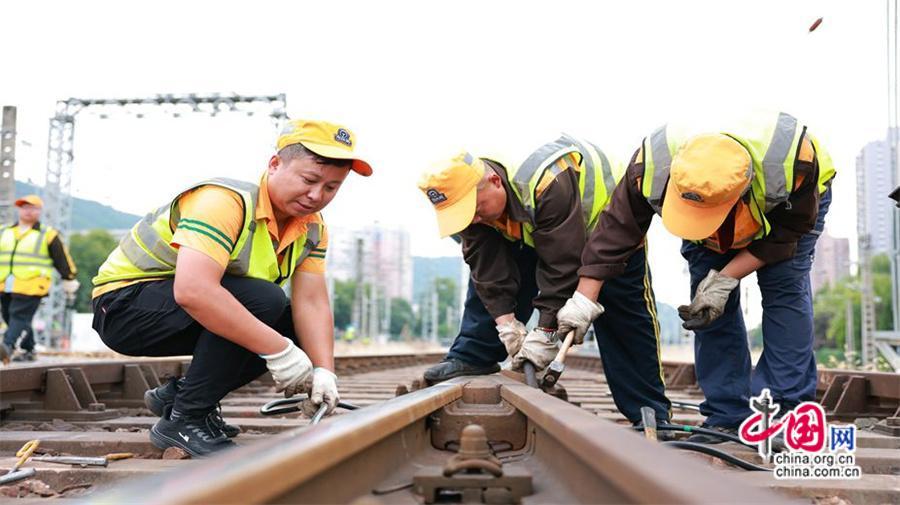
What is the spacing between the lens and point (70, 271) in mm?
8898

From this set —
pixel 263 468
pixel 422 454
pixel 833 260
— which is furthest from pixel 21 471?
pixel 833 260

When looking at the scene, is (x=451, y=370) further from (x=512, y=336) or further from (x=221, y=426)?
(x=221, y=426)

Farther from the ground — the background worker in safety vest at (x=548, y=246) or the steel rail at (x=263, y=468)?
the background worker in safety vest at (x=548, y=246)

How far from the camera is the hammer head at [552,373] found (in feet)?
11.1

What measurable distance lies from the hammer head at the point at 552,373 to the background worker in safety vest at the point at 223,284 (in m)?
0.91

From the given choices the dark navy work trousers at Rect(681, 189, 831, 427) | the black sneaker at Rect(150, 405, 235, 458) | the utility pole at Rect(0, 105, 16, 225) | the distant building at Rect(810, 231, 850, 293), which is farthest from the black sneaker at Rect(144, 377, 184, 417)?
the distant building at Rect(810, 231, 850, 293)

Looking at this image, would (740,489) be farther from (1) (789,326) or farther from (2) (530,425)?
(1) (789,326)

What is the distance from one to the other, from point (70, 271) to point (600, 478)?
28.4ft

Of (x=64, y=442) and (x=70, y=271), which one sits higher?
(x=70, y=271)


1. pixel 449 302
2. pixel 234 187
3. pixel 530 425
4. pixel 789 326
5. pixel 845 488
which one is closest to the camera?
pixel 845 488

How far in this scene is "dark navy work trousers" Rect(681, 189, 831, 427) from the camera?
327 cm

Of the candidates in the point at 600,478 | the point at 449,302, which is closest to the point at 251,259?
the point at 600,478

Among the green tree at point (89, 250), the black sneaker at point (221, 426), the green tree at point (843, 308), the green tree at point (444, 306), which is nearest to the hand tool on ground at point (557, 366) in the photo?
the black sneaker at point (221, 426)

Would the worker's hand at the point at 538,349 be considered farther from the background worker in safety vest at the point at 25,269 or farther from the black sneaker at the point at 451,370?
the background worker in safety vest at the point at 25,269
